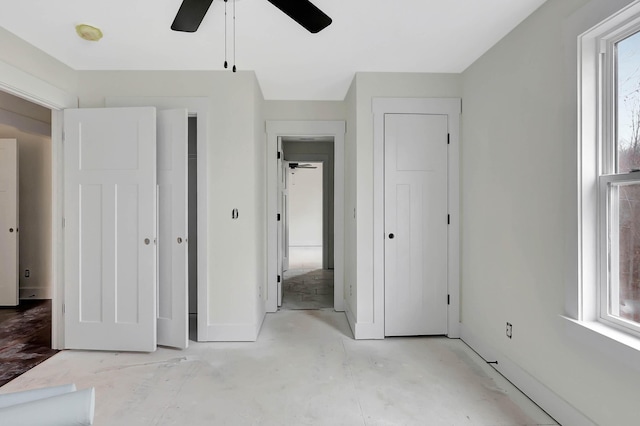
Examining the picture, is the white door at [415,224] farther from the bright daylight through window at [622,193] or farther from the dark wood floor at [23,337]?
the dark wood floor at [23,337]

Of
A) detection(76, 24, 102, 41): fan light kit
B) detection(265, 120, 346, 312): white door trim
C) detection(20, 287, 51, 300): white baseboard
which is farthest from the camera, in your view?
detection(20, 287, 51, 300): white baseboard

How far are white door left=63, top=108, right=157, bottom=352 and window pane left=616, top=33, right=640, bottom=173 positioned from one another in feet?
10.2

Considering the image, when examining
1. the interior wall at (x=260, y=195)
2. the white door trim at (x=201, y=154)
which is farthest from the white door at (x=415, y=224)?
the white door trim at (x=201, y=154)

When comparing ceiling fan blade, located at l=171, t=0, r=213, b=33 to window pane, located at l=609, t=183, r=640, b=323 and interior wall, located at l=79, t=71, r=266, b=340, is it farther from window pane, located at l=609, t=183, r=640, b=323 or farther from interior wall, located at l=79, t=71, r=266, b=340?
window pane, located at l=609, t=183, r=640, b=323

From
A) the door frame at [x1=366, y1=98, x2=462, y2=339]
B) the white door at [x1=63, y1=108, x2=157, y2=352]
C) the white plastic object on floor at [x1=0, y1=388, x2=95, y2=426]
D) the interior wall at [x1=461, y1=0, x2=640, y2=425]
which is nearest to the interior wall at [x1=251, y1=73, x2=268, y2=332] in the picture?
the white door at [x1=63, y1=108, x2=157, y2=352]

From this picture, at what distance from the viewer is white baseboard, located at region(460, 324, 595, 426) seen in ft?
5.83

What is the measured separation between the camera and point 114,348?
2773 millimetres

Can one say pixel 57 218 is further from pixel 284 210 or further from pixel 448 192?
pixel 448 192

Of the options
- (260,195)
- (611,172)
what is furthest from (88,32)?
(611,172)

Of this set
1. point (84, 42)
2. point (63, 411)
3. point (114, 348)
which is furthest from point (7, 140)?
point (63, 411)

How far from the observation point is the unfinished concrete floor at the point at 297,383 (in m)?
1.91

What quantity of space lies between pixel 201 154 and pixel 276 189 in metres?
1.12

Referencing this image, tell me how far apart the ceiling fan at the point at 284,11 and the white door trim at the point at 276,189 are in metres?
1.93

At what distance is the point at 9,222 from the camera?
156 inches
